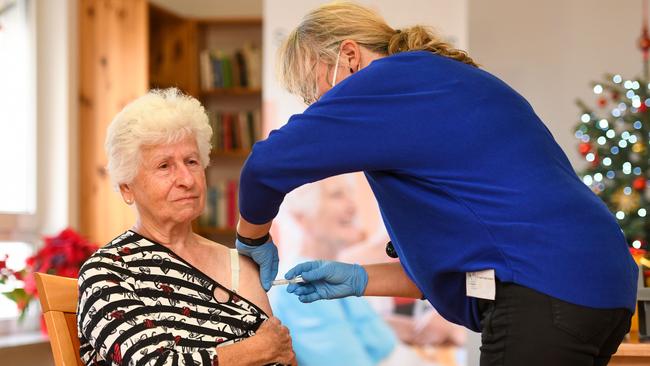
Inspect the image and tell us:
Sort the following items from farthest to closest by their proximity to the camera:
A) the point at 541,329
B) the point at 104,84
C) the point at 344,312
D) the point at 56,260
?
the point at 104,84
the point at 344,312
the point at 56,260
the point at 541,329

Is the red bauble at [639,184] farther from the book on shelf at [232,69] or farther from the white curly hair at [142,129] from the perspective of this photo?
the white curly hair at [142,129]

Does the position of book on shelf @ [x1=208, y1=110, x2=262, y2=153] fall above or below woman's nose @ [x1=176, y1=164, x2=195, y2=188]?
below

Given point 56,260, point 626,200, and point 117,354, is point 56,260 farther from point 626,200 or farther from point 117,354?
point 626,200

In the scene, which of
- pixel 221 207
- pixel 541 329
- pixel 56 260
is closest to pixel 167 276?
pixel 541 329

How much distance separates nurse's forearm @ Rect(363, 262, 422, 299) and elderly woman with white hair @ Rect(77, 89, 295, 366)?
8.1 inches

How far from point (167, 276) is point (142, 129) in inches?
12.6

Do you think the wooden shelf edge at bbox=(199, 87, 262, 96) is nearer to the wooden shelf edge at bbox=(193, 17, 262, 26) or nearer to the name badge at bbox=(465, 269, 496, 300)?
the wooden shelf edge at bbox=(193, 17, 262, 26)

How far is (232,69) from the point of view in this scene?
18.7 feet

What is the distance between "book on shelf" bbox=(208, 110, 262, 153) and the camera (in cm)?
566

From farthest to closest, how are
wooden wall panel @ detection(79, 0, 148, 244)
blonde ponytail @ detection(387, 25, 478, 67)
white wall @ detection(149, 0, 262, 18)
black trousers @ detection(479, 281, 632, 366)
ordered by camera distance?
white wall @ detection(149, 0, 262, 18), wooden wall panel @ detection(79, 0, 148, 244), blonde ponytail @ detection(387, 25, 478, 67), black trousers @ detection(479, 281, 632, 366)

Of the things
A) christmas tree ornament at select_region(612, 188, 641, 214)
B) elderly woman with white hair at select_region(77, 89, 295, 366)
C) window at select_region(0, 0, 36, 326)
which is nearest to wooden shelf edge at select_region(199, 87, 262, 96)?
window at select_region(0, 0, 36, 326)

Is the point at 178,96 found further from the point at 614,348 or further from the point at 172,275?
the point at 614,348

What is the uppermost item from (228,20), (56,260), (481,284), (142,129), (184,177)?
(228,20)

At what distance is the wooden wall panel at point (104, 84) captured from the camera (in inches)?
182
